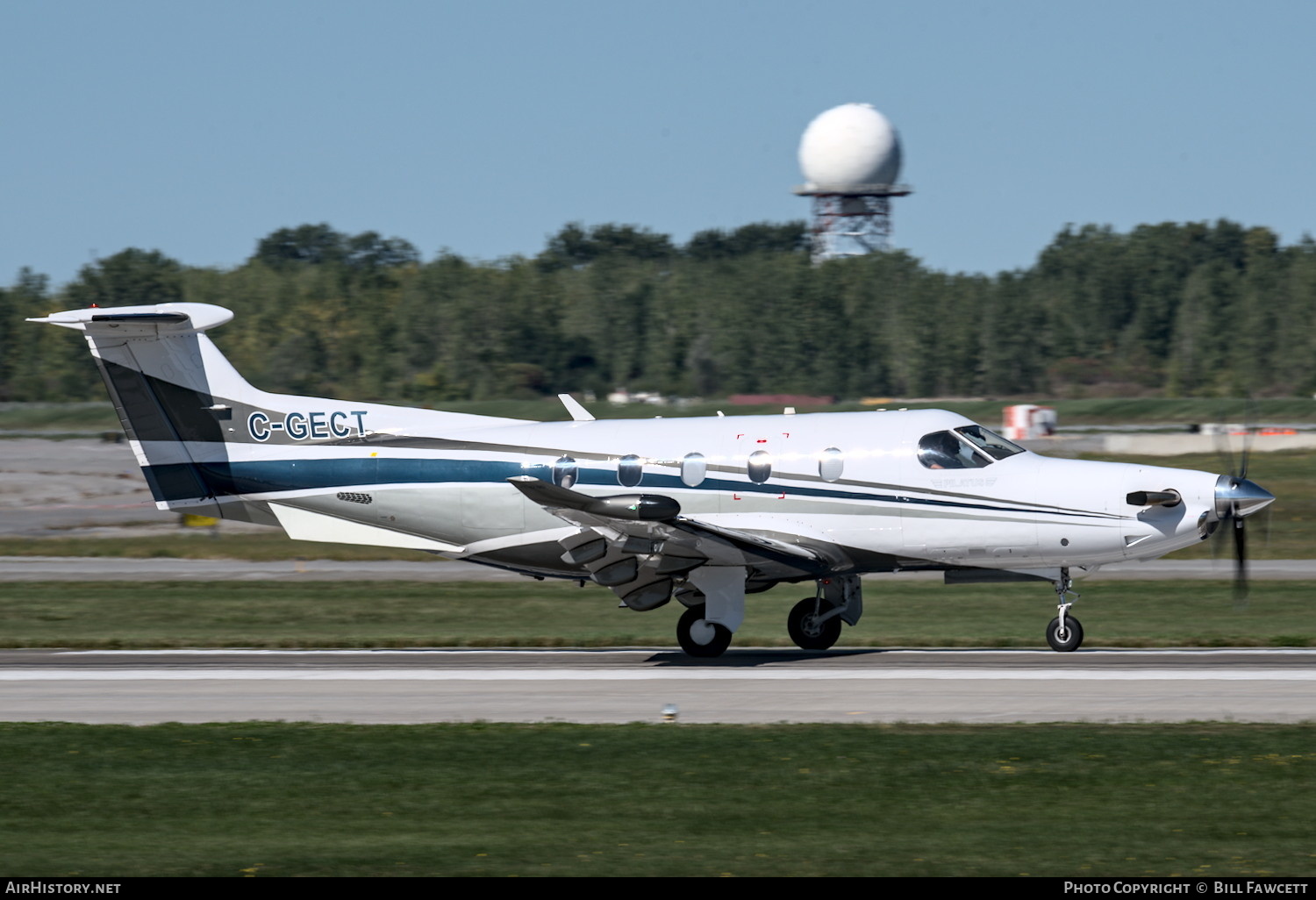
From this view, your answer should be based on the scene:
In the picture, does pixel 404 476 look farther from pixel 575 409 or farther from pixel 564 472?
pixel 575 409

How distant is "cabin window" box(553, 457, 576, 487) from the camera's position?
21062mm

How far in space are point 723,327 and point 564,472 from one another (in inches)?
2795

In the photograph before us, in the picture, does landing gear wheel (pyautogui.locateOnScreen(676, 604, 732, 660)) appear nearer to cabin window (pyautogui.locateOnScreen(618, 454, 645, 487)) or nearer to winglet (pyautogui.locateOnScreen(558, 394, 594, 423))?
cabin window (pyautogui.locateOnScreen(618, 454, 645, 487))

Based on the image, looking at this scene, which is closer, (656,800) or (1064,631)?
(656,800)

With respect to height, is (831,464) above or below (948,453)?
below

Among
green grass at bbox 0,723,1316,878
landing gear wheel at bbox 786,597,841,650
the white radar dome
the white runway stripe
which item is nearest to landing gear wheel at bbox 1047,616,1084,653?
the white runway stripe

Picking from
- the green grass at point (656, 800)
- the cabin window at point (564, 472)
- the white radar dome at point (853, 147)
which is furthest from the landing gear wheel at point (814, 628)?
the white radar dome at point (853, 147)

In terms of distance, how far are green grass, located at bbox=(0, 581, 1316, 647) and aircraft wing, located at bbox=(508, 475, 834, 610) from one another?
98.7 inches

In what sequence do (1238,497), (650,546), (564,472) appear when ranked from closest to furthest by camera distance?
(1238,497) < (650,546) < (564,472)

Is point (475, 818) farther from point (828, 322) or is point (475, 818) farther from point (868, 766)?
point (828, 322)

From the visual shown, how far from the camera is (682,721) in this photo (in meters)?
15.6

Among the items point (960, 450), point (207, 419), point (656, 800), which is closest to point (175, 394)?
point (207, 419)

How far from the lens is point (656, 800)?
12.0m

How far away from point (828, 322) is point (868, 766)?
79.2 metres
